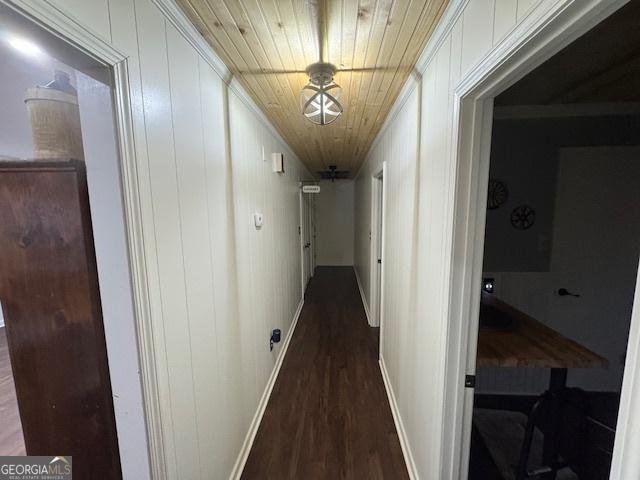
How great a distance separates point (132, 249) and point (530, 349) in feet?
5.98

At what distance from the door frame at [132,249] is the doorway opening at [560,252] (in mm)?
1702

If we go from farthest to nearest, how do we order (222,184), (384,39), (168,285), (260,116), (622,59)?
(260,116)
(222,184)
(622,59)
(384,39)
(168,285)

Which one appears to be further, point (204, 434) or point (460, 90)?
point (204, 434)

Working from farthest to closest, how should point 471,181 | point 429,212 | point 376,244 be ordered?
point 376,244
point 429,212
point 471,181

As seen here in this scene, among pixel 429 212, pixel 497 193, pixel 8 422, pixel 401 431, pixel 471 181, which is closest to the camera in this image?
pixel 471 181

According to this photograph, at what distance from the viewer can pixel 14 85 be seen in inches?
70.7

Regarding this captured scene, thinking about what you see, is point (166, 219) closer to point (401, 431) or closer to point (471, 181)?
point (471, 181)

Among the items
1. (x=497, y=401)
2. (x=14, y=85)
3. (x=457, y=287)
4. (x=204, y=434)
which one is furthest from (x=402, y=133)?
(x=14, y=85)

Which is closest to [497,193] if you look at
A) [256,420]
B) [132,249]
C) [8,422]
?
[132,249]

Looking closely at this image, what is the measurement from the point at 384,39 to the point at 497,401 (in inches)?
106

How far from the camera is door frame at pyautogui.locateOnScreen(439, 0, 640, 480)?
60 cm

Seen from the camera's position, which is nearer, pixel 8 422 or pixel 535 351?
pixel 535 351

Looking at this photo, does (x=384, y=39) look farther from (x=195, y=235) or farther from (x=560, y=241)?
(x=560, y=241)

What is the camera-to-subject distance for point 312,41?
119 centimetres
